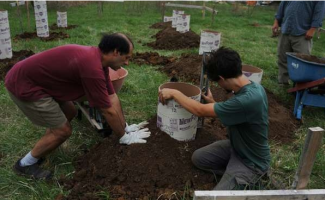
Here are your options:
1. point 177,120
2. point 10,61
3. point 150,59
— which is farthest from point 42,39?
point 177,120

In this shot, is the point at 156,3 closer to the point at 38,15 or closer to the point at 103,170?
the point at 38,15

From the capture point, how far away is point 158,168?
9.11 ft

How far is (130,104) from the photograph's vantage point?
453 cm

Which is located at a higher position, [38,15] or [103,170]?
[38,15]

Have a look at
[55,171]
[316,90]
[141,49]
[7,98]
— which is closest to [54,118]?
[55,171]

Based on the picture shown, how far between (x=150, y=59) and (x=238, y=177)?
15.2ft

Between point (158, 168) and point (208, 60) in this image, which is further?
point (158, 168)

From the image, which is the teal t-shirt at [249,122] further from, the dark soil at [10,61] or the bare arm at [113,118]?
the dark soil at [10,61]

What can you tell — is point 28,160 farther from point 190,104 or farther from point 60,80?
point 190,104

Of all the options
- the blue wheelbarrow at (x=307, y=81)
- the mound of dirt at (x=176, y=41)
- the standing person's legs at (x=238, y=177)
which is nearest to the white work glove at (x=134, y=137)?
the standing person's legs at (x=238, y=177)

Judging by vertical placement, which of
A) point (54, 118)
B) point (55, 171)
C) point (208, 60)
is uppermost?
point (208, 60)

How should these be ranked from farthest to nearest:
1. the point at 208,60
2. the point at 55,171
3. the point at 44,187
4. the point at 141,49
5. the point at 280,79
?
the point at 141,49 < the point at 280,79 < the point at 55,171 < the point at 44,187 < the point at 208,60

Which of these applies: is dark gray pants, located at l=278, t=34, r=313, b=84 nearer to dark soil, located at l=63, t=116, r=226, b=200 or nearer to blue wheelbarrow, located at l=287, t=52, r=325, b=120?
blue wheelbarrow, located at l=287, t=52, r=325, b=120

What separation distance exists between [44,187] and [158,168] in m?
1.03
